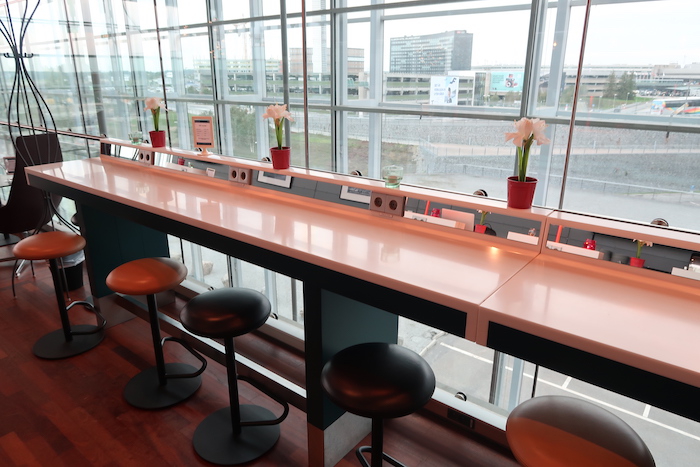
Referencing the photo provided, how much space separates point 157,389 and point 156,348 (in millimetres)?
244

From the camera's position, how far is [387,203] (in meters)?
1.88

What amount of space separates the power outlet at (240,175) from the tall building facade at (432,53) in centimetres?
633

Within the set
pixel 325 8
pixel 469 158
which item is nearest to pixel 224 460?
pixel 469 158

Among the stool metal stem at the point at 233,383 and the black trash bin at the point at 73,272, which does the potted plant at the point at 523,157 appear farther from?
the black trash bin at the point at 73,272

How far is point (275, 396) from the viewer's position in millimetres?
2143

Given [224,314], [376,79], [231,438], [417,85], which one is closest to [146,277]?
[224,314]

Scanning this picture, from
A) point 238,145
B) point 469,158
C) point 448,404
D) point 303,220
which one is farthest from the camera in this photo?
point 238,145

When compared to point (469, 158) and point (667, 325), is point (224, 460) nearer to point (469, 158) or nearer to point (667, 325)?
point (667, 325)

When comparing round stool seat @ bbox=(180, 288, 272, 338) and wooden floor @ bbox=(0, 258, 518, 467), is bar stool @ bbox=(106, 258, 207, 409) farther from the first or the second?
round stool seat @ bbox=(180, 288, 272, 338)

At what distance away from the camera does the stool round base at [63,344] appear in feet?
9.02

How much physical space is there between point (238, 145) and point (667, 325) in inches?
429

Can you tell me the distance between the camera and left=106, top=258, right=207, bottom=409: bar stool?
2.07m

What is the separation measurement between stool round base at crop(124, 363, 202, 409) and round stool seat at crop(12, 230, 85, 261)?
0.79 meters

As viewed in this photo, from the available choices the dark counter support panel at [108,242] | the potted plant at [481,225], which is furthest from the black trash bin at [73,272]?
the potted plant at [481,225]
